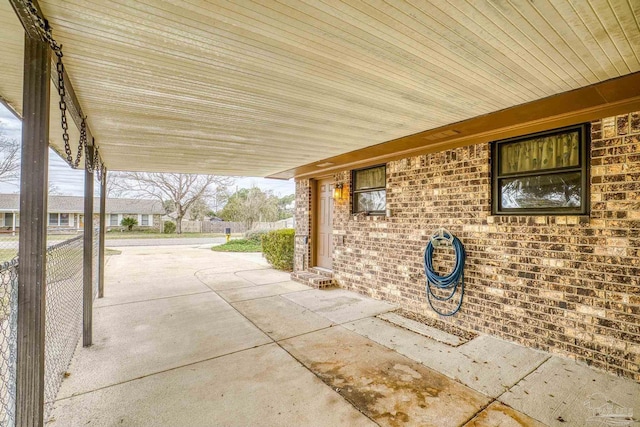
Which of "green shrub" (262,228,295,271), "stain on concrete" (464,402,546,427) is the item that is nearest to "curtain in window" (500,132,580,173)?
"stain on concrete" (464,402,546,427)

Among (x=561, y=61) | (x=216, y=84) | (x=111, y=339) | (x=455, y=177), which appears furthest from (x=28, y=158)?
(x=455, y=177)

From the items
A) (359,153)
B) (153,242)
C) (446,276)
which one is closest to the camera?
(446,276)

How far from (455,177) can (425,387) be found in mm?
2686

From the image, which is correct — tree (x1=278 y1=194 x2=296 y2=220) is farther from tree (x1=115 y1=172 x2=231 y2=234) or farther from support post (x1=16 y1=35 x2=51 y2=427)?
support post (x1=16 y1=35 x2=51 y2=427)

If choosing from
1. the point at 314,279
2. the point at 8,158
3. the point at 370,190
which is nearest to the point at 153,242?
the point at 314,279

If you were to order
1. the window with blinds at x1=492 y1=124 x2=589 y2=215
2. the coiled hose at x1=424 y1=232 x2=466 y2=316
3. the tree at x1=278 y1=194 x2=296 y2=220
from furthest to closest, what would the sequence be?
the tree at x1=278 y1=194 x2=296 y2=220 < the coiled hose at x1=424 y1=232 x2=466 y2=316 < the window with blinds at x1=492 y1=124 x2=589 y2=215

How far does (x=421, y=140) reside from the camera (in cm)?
→ 401

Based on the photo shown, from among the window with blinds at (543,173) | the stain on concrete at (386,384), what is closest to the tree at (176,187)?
the stain on concrete at (386,384)

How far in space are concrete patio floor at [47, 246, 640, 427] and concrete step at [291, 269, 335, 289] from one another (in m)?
1.52

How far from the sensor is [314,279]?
244 inches

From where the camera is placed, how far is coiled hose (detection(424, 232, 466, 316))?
3.87 meters

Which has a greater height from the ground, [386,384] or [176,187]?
[176,187]

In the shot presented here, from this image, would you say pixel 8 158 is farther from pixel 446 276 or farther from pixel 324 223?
pixel 324 223

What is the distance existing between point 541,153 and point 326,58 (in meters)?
2.77
